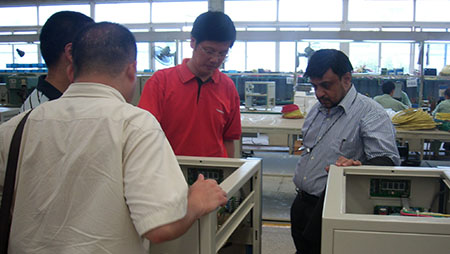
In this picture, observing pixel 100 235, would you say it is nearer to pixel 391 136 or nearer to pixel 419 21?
pixel 391 136

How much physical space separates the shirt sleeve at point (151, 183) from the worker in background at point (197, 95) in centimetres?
83

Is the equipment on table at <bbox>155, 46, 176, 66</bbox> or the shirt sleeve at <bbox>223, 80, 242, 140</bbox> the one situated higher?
the equipment on table at <bbox>155, 46, 176, 66</bbox>

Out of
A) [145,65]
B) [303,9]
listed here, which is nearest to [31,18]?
[145,65]

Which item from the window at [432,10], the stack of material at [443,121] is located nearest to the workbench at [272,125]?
the stack of material at [443,121]

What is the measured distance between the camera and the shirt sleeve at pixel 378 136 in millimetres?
1508

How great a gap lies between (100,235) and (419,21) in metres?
10.9

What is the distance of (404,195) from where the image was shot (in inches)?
57.5

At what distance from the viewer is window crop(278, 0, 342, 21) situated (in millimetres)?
10344

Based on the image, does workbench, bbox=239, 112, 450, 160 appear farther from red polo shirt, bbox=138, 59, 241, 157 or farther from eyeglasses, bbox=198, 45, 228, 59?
eyeglasses, bbox=198, 45, 228, 59

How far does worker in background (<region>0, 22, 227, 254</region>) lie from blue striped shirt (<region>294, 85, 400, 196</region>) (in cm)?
90

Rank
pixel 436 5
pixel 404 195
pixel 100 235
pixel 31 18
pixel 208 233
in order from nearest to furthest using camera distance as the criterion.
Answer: pixel 100 235 → pixel 208 233 → pixel 404 195 → pixel 436 5 → pixel 31 18

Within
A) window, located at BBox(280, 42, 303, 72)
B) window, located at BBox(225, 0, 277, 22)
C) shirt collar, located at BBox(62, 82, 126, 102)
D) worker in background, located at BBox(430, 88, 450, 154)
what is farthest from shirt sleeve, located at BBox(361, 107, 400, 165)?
window, located at BBox(225, 0, 277, 22)

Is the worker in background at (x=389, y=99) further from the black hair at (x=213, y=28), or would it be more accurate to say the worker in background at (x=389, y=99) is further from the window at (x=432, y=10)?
the window at (x=432, y=10)

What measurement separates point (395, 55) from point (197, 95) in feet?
31.3
